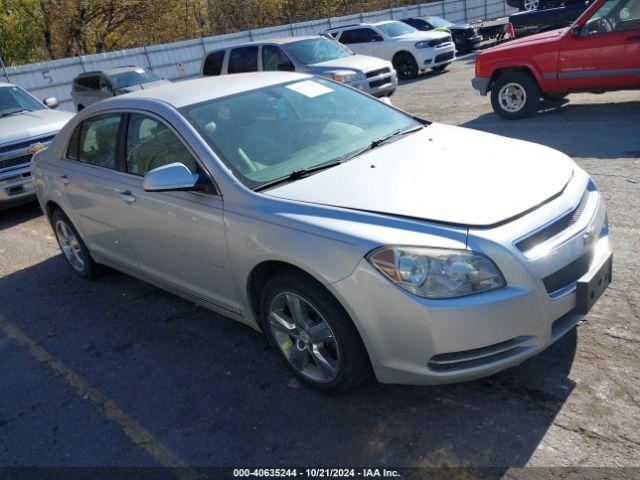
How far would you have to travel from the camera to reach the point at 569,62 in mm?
8289

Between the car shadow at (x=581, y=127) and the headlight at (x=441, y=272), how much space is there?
479 cm

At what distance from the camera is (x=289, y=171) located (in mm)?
3424

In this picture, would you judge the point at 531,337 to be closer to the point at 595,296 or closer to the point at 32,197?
the point at 595,296

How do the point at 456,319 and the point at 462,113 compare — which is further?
the point at 462,113

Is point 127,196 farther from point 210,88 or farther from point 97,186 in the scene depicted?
point 210,88

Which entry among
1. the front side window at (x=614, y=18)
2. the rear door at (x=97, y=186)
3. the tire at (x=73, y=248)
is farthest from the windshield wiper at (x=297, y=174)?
the front side window at (x=614, y=18)

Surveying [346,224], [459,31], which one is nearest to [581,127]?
[346,224]

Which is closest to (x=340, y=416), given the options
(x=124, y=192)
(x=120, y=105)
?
(x=124, y=192)

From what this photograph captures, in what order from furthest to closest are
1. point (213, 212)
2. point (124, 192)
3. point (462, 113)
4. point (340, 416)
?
point (462, 113) → point (124, 192) → point (213, 212) → point (340, 416)

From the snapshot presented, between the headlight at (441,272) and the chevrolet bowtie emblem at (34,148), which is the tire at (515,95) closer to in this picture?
the chevrolet bowtie emblem at (34,148)

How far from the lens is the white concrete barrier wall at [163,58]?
19.1 meters

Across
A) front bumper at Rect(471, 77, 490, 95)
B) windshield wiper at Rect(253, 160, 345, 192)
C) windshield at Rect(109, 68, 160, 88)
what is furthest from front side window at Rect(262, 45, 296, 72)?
windshield wiper at Rect(253, 160, 345, 192)

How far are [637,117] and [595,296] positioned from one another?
6.43m

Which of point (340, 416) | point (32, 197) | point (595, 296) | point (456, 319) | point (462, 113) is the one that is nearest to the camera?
point (456, 319)
